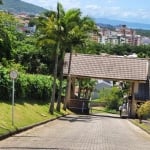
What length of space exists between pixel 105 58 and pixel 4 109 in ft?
131

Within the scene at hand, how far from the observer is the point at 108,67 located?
68438 mm

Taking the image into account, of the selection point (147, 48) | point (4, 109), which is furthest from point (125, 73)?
point (147, 48)

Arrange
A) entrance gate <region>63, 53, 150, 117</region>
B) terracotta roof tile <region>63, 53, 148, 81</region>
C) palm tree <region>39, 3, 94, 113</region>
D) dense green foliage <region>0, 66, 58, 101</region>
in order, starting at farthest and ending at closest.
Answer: terracotta roof tile <region>63, 53, 148, 81</region>, entrance gate <region>63, 53, 150, 117</region>, palm tree <region>39, 3, 94, 113</region>, dense green foliage <region>0, 66, 58, 101</region>

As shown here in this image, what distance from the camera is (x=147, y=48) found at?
161500 mm

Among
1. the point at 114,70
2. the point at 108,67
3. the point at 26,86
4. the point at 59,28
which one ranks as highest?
the point at 59,28

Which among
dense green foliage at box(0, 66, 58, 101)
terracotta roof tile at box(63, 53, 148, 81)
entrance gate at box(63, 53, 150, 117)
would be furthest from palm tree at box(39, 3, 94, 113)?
terracotta roof tile at box(63, 53, 148, 81)

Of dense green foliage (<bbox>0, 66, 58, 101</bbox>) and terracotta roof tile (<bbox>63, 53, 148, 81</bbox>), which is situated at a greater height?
terracotta roof tile (<bbox>63, 53, 148, 81</bbox>)

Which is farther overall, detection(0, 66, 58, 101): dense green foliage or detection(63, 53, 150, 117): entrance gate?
detection(63, 53, 150, 117): entrance gate

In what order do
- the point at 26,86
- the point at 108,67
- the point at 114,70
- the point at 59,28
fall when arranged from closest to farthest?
the point at 26,86 < the point at 59,28 < the point at 114,70 < the point at 108,67

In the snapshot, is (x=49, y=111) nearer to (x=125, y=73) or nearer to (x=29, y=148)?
(x=125, y=73)

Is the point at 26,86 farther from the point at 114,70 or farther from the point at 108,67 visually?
the point at 108,67

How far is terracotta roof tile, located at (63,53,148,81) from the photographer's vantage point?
66.8 metres

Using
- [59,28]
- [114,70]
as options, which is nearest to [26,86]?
[59,28]

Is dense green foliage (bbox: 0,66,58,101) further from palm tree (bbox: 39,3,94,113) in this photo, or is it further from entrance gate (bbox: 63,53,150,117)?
entrance gate (bbox: 63,53,150,117)
